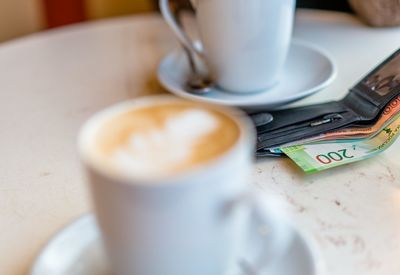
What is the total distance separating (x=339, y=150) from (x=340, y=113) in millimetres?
60

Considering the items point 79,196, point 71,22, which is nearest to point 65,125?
point 79,196

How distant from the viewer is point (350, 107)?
Answer: 2.11 ft

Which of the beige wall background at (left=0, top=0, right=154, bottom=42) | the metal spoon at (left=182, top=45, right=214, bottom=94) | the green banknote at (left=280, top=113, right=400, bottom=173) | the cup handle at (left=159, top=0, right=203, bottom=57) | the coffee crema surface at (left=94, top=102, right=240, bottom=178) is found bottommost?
the beige wall background at (left=0, top=0, right=154, bottom=42)

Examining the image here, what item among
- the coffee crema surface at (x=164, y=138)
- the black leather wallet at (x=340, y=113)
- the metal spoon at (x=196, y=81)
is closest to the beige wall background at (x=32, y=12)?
the metal spoon at (x=196, y=81)

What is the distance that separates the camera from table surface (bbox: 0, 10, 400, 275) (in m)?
0.48

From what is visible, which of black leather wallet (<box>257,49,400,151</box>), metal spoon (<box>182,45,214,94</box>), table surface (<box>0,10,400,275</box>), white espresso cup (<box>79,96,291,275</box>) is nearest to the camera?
white espresso cup (<box>79,96,291,275</box>)

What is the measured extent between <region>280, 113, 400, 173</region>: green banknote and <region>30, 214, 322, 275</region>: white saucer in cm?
14

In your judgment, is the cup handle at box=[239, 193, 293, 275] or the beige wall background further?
the beige wall background

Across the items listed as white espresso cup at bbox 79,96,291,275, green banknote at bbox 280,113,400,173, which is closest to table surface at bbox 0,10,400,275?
green banknote at bbox 280,113,400,173

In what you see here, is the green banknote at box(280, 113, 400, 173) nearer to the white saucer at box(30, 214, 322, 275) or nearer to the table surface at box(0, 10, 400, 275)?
the table surface at box(0, 10, 400, 275)

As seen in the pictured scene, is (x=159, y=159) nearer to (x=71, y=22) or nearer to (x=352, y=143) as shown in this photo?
(x=352, y=143)

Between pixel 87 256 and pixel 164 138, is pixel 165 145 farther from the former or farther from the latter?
pixel 87 256

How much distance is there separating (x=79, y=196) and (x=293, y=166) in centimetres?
23

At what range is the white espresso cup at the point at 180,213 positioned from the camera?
343 mm
